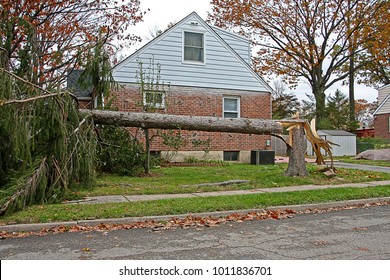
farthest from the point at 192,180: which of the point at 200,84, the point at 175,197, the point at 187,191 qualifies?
the point at 200,84

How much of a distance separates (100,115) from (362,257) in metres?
8.13

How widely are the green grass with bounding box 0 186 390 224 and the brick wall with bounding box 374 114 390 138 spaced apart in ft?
87.5

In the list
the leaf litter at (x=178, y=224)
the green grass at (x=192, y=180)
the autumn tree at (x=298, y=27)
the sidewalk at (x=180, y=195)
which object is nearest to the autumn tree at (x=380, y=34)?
the autumn tree at (x=298, y=27)

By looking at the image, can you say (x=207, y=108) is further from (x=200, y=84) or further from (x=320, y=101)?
(x=320, y=101)

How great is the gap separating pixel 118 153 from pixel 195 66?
21.6 feet

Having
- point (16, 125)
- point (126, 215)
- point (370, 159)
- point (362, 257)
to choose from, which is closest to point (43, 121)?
point (16, 125)

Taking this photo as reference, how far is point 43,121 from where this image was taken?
8.24 metres

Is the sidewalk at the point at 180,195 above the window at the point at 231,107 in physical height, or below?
below

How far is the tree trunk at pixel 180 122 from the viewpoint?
35.3ft

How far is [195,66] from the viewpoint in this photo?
663 inches

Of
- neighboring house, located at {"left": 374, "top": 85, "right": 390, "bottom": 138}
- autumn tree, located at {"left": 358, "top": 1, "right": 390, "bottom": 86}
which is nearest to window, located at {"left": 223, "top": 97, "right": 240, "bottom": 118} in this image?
autumn tree, located at {"left": 358, "top": 1, "right": 390, "bottom": 86}

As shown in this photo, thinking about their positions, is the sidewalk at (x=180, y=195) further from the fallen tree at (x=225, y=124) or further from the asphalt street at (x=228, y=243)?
the asphalt street at (x=228, y=243)

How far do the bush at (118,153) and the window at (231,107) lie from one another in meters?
6.12
